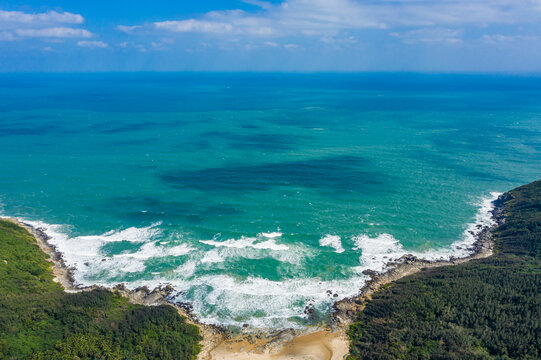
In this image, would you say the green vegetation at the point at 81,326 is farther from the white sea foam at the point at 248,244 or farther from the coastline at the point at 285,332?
the white sea foam at the point at 248,244

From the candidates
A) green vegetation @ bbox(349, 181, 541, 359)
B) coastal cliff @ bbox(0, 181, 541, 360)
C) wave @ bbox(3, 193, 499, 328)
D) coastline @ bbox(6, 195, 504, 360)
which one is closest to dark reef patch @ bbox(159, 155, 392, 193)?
wave @ bbox(3, 193, 499, 328)

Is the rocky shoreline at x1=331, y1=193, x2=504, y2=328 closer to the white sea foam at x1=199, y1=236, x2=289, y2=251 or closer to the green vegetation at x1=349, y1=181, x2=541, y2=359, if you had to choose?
the green vegetation at x1=349, y1=181, x2=541, y2=359

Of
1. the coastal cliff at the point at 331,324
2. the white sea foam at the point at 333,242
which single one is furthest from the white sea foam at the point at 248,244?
the coastal cliff at the point at 331,324

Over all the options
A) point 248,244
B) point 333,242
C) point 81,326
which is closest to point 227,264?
point 248,244

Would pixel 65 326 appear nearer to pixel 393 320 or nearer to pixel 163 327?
pixel 163 327

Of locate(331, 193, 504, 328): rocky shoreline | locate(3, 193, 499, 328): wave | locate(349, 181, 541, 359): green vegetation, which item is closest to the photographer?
locate(349, 181, 541, 359): green vegetation
